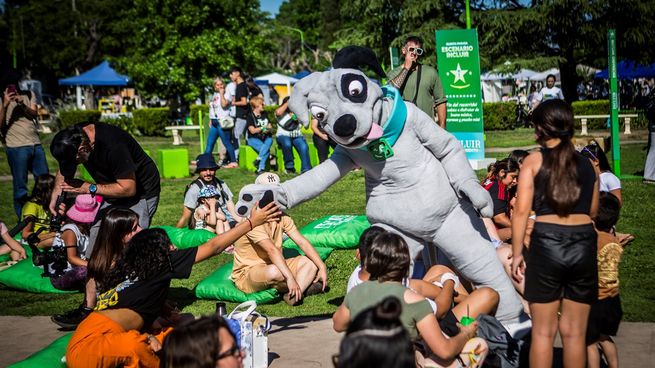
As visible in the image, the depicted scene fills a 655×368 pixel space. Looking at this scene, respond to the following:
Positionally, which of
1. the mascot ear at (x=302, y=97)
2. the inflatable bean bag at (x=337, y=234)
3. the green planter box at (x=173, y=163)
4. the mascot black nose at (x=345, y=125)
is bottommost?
the inflatable bean bag at (x=337, y=234)

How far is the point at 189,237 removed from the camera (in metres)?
8.71

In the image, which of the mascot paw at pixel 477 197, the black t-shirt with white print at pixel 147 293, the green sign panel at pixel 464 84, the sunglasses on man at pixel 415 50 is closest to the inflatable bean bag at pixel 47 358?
the black t-shirt with white print at pixel 147 293

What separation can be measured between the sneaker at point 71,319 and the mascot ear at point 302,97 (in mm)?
2497

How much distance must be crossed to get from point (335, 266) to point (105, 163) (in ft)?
8.94

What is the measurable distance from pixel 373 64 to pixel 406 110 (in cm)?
47

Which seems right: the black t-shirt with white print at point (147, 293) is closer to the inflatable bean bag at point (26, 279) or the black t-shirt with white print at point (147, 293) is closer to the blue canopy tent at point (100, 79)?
the inflatable bean bag at point (26, 279)

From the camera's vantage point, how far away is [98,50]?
5125 centimetres

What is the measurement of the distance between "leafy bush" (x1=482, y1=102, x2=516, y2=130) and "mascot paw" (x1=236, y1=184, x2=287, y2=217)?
22.4 meters

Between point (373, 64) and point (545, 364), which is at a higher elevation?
point (373, 64)

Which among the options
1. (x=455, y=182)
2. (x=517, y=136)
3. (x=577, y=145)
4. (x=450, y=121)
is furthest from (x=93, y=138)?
(x=517, y=136)

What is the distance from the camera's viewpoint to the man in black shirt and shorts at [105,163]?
5.86 m

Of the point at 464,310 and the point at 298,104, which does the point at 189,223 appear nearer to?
the point at 298,104

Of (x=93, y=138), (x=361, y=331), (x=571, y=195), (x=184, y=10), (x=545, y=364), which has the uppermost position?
(x=184, y=10)

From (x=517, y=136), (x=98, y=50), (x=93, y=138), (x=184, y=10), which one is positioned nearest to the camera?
(x=93, y=138)
